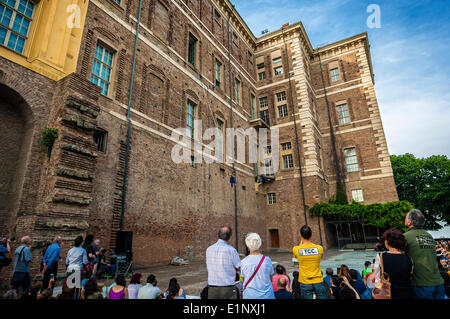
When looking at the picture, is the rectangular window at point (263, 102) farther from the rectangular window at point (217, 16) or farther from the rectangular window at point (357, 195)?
the rectangular window at point (357, 195)

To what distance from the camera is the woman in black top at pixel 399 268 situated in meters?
2.88

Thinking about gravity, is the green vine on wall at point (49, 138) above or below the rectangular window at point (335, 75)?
below

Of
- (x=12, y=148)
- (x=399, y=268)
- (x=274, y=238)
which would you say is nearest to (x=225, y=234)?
(x=399, y=268)

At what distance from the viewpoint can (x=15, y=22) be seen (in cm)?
825

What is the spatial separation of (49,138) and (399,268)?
9116 mm

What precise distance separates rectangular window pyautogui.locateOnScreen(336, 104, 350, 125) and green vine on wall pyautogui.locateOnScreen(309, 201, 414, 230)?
960 cm

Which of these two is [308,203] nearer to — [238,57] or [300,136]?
[300,136]

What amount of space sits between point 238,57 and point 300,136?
9495 mm

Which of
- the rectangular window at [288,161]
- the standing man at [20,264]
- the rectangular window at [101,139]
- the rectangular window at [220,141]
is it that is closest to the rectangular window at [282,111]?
the rectangular window at [288,161]

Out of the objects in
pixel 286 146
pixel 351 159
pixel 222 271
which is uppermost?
pixel 286 146

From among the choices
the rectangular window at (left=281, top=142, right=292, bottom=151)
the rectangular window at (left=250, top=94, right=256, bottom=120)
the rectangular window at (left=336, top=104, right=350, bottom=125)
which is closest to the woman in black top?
the rectangular window at (left=281, top=142, right=292, bottom=151)

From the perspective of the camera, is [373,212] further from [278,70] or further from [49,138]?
[49,138]

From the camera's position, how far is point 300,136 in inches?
925

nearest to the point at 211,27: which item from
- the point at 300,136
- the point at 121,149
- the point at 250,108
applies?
the point at 250,108
